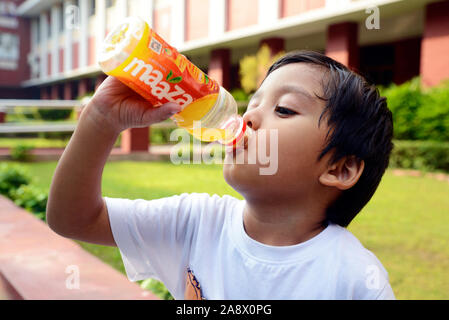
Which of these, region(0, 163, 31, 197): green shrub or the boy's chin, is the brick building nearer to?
region(0, 163, 31, 197): green shrub

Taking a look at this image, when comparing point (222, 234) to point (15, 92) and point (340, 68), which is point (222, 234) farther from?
point (15, 92)

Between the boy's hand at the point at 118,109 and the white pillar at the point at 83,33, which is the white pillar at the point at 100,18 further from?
the boy's hand at the point at 118,109

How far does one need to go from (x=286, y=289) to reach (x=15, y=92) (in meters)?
36.7

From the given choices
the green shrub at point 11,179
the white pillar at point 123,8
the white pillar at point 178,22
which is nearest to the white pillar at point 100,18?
the white pillar at point 123,8

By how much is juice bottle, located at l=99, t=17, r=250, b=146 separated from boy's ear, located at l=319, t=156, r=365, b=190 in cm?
24

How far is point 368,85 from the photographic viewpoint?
1277 millimetres

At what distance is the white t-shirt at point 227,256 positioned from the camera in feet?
3.54

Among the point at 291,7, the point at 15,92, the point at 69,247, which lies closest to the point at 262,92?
the point at 69,247

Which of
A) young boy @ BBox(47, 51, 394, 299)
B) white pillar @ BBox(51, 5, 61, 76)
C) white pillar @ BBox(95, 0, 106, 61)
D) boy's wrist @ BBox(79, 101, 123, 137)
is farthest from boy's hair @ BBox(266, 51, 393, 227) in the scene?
white pillar @ BBox(51, 5, 61, 76)

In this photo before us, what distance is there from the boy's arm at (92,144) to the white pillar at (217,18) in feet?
46.2

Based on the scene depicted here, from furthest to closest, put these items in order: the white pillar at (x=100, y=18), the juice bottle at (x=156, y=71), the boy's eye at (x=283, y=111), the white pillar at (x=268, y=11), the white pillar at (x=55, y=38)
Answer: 1. the white pillar at (x=55, y=38)
2. the white pillar at (x=100, y=18)
3. the white pillar at (x=268, y=11)
4. the boy's eye at (x=283, y=111)
5. the juice bottle at (x=156, y=71)

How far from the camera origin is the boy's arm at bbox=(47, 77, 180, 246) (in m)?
1.14

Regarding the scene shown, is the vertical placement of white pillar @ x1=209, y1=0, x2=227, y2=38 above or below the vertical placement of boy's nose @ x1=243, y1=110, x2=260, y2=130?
above

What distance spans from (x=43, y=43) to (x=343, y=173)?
3135cm
